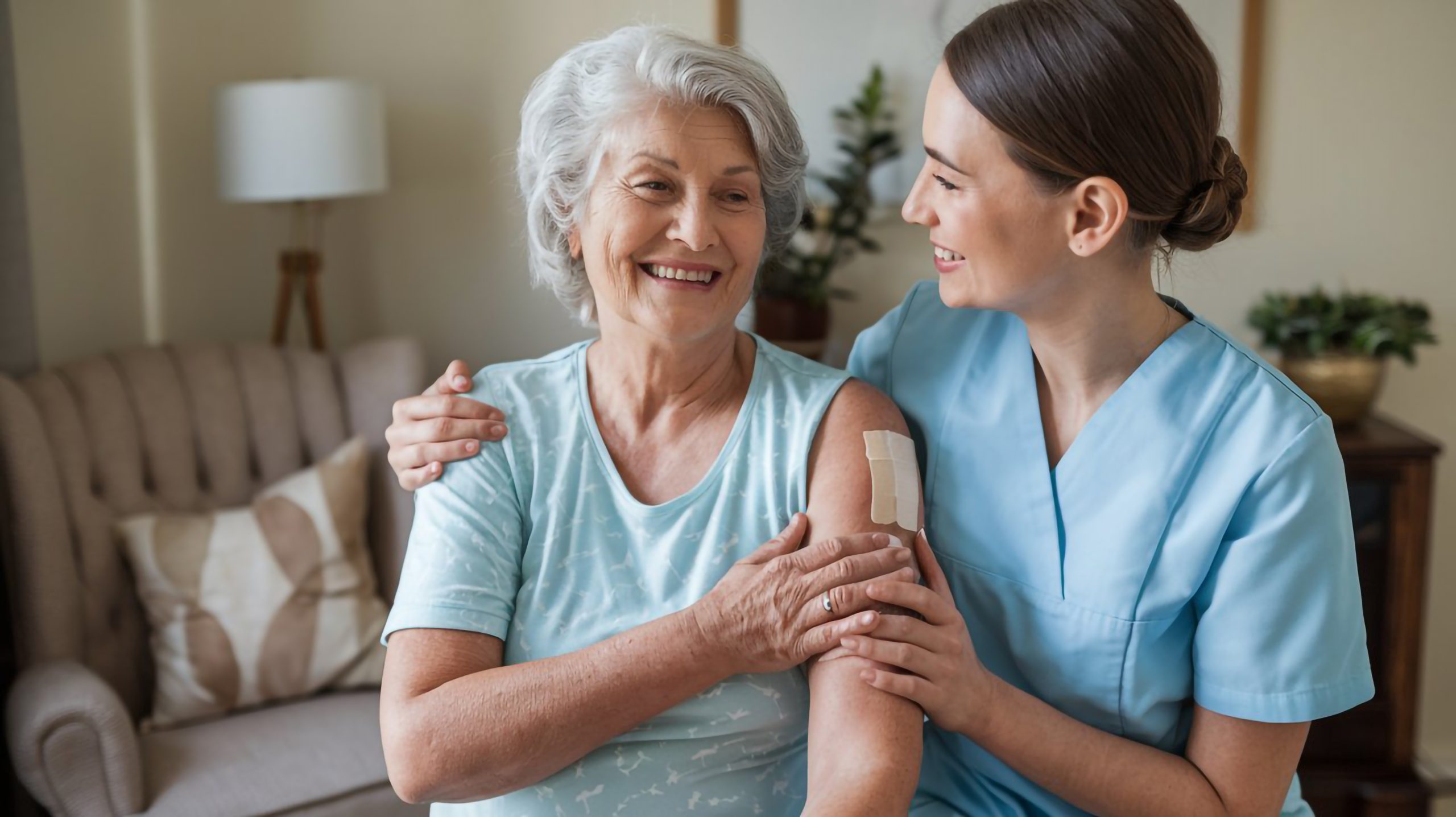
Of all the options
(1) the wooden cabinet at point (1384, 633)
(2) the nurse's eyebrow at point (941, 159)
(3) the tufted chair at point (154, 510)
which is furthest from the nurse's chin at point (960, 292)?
(1) the wooden cabinet at point (1384, 633)

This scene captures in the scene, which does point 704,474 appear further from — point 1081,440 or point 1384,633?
point 1384,633

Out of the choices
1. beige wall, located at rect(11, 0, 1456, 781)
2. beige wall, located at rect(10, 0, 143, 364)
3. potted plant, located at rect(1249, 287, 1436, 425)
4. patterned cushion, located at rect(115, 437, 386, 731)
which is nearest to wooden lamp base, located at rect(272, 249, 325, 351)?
beige wall, located at rect(11, 0, 1456, 781)

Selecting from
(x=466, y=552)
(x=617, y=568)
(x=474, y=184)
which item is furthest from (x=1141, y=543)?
(x=474, y=184)

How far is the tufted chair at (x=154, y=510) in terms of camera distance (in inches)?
80.2

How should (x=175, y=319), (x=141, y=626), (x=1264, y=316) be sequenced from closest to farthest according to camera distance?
(x=141, y=626) → (x=1264, y=316) → (x=175, y=319)

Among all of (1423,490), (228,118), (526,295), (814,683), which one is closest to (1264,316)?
(1423,490)

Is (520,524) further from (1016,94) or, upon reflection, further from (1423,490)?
(1423,490)

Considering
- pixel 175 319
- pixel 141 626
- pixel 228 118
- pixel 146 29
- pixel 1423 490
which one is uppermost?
pixel 146 29

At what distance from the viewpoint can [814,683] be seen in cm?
128

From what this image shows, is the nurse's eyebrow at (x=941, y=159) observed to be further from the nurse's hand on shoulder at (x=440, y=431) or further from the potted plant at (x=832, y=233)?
the potted plant at (x=832, y=233)

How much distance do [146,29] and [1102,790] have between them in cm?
271

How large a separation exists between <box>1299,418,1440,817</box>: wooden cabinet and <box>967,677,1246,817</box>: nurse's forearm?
1.61m

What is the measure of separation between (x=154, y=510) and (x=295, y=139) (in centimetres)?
83

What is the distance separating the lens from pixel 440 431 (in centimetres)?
140
